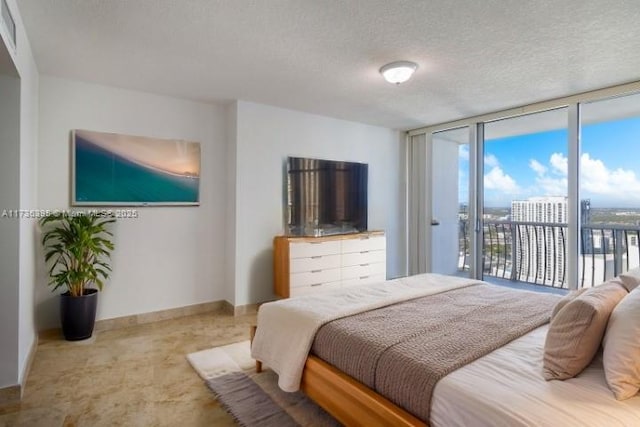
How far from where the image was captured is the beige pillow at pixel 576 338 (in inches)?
52.4

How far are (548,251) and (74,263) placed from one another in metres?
5.45

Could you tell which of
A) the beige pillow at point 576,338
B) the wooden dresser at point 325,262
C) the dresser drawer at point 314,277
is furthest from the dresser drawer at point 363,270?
the beige pillow at point 576,338

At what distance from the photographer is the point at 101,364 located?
2.63 meters

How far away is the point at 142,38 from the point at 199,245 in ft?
7.14

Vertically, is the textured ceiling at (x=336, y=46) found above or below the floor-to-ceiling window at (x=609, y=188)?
above

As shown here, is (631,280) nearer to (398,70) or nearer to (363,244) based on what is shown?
(398,70)

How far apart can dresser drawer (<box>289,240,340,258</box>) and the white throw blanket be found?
4.32 ft

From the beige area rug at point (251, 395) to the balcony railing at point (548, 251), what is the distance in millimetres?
3283

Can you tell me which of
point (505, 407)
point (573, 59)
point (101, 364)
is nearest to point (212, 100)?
point (101, 364)

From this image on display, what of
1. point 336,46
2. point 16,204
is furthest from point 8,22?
point 336,46

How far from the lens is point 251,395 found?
7.23ft

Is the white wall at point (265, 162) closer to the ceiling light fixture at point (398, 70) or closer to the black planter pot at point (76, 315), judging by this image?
the black planter pot at point (76, 315)

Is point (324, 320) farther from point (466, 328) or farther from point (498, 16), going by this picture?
point (498, 16)

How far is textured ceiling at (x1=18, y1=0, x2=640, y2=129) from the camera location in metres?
2.06
